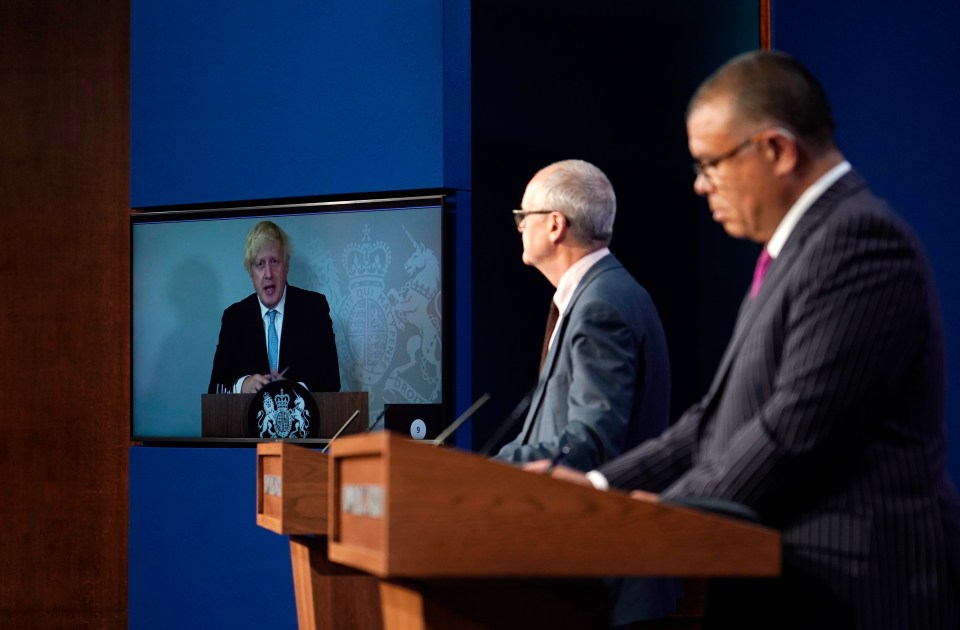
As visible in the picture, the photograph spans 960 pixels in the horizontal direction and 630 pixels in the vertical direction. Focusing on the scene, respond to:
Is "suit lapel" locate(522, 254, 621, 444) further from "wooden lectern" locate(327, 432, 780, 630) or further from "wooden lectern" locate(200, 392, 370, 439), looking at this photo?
"wooden lectern" locate(200, 392, 370, 439)

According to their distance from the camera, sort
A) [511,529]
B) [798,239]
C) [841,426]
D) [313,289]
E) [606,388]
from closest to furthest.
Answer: [511,529], [841,426], [798,239], [606,388], [313,289]

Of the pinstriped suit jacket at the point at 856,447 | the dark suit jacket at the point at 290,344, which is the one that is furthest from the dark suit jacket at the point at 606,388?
the dark suit jacket at the point at 290,344

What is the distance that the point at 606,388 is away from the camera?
10.1 feet

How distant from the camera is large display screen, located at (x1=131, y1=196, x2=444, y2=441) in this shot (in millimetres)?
5293

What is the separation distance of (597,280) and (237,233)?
108 inches

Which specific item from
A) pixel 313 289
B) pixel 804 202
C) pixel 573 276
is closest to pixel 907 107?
pixel 573 276

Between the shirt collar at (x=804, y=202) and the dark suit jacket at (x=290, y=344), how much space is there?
357 cm

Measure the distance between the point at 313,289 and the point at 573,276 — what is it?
7.64 ft

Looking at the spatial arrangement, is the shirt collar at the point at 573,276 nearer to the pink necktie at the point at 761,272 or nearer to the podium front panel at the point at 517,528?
the pink necktie at the point at 761,272

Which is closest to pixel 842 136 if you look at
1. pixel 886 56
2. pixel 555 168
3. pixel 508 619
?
pixel 886 56

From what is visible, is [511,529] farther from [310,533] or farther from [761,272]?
[310,533]

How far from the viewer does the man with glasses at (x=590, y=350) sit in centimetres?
304

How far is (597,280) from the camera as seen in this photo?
10.8 ft

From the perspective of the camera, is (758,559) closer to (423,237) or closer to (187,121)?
(423,237)
